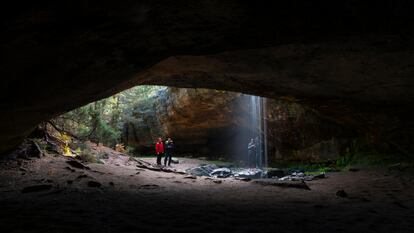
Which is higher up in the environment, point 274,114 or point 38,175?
point 274,114

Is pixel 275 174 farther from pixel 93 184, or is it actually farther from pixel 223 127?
pixel 223 127

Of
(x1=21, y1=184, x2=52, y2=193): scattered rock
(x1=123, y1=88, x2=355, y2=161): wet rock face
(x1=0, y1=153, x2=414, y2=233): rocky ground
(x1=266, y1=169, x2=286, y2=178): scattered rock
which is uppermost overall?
(x1=123, y1=88, x2=355, y2=161): wet rock face

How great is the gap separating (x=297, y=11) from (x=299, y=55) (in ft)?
7.10

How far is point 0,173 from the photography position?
27.5 feet

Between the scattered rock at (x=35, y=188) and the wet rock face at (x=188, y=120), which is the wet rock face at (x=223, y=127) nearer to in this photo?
the wet rock face at (x=188, y=120)

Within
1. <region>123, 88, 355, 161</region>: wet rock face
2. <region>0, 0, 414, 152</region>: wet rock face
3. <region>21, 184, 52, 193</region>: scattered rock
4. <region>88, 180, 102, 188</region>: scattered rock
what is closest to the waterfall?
<region>123, 88, 355, 161</region>: wet rock face

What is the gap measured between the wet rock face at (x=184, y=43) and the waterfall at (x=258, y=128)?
40.7 feet

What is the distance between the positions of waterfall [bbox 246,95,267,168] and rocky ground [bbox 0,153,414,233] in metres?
10.7

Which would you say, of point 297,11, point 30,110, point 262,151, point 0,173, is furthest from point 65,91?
point 262,151

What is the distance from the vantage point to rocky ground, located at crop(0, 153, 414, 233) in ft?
14.3

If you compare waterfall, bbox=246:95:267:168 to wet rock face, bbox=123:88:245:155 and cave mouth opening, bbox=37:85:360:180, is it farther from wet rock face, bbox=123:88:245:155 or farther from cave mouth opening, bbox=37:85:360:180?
wet rock face, bbox=123:88:245:155

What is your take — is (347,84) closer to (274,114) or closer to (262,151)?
(274,114)

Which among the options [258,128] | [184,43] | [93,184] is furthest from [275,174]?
[184,43]

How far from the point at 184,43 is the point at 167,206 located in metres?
2.82
